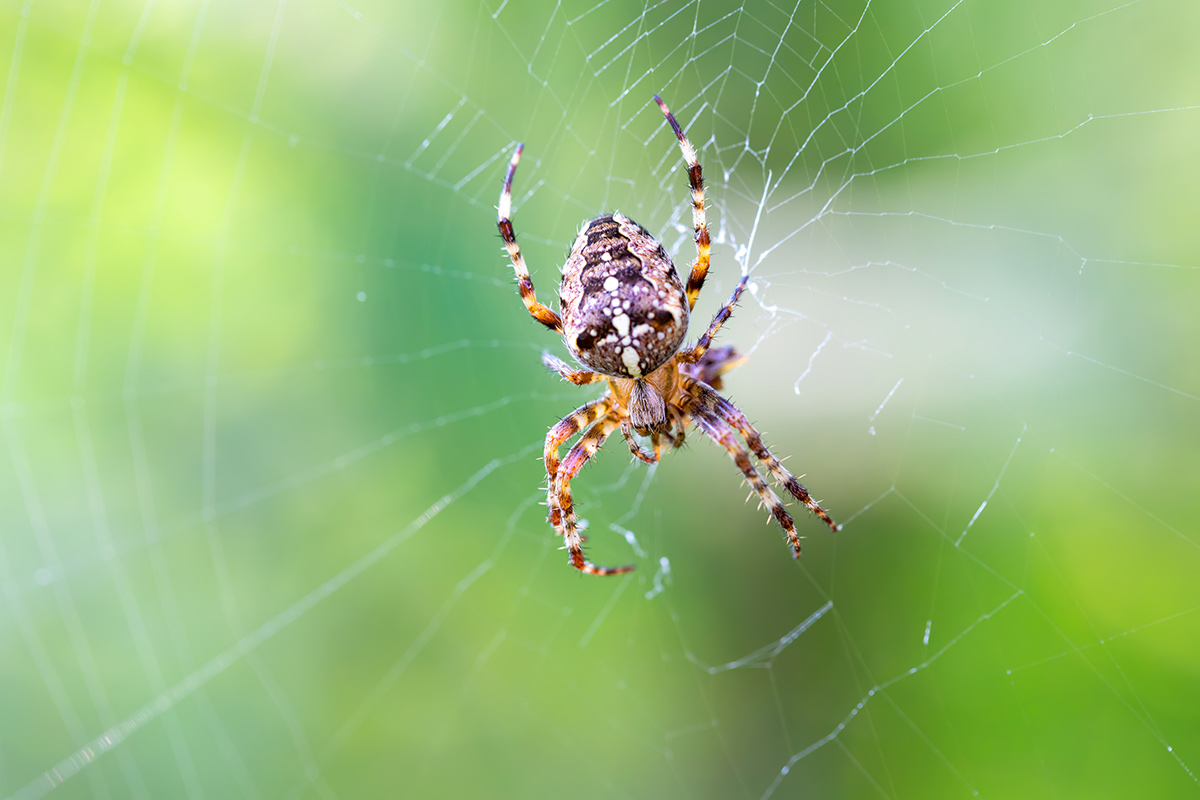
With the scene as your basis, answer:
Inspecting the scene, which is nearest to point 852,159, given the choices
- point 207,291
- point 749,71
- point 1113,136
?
point 749,71

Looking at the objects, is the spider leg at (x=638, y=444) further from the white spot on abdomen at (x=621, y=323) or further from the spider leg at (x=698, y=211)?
the spider leg at (x=698, y=211)

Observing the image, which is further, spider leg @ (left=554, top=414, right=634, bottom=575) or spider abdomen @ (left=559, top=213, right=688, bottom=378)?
spider leg @ (left=554, top=414, right=634, bottom=575)

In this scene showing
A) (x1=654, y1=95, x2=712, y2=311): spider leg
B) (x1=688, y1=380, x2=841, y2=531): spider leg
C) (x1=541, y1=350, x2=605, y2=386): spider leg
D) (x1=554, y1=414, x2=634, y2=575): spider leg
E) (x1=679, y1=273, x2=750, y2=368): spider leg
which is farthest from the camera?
(x1=554, y1=414, x2=634, y2=575): spider leg

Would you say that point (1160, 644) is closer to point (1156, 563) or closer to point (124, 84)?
point (1156, 563)

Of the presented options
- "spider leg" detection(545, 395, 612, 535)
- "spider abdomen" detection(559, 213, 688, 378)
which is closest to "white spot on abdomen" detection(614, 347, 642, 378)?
"spider abdomen" detection(559, 213, 688, 378)

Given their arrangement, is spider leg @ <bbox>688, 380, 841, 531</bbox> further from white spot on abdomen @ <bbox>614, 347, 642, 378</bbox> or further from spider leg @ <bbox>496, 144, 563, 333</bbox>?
spider leg @ <bbox>496, 144, 563, 333</bbox>

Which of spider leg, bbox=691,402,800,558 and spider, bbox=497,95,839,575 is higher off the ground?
spider, bbox=497,95,839,575
